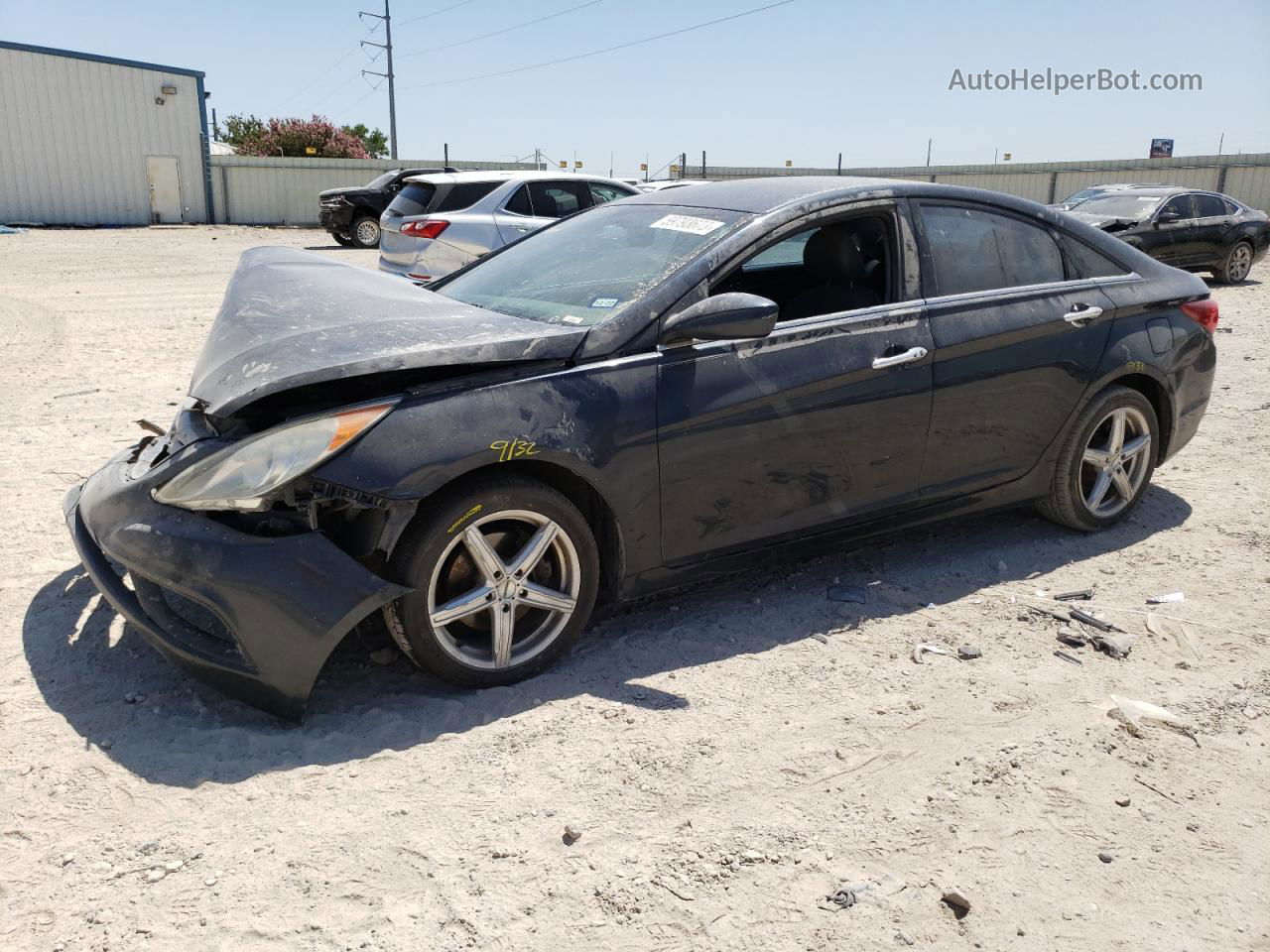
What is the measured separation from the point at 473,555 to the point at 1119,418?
10.8 ft

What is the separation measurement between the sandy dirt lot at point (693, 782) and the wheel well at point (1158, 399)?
77 centimetres

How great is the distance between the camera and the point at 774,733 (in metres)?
3.13

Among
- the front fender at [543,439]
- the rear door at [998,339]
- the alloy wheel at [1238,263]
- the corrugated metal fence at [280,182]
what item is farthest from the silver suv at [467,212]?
the corrugated metal fence at [280,182]

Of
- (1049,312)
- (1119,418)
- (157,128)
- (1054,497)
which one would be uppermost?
(157,128)

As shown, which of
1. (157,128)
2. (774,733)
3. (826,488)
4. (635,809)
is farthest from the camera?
(157,128)

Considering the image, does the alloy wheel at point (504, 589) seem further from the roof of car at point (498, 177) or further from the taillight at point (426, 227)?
the roof of car at point (498, 177)

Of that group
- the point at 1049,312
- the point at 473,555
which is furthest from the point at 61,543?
the point at 1049,312

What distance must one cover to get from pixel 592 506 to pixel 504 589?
44 cm

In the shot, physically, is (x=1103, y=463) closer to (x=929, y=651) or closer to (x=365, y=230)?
(x=929, y=651)

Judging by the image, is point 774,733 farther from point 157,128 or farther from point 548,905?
point 157,128

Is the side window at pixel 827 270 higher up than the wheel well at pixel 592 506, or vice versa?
the side window at pixel 827 270

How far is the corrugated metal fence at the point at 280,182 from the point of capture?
1193 inches

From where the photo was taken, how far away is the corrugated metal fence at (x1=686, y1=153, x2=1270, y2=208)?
29000mm

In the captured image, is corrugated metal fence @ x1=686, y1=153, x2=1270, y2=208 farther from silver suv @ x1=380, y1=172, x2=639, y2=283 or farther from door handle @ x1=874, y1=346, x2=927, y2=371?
door handle @ x1=874, y1=346, x2=927, y2=371
